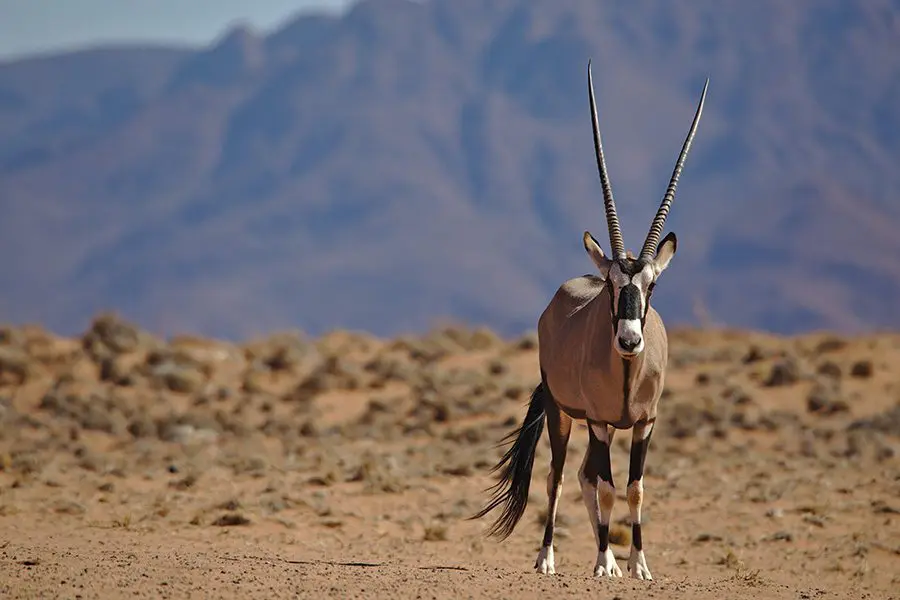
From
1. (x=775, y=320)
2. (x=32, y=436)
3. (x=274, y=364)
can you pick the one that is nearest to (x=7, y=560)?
(x=32, y=436)

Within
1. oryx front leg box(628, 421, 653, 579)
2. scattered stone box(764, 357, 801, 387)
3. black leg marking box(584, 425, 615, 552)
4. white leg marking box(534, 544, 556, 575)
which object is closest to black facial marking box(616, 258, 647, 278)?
oryx front leg box(628, 421, 653, 579)

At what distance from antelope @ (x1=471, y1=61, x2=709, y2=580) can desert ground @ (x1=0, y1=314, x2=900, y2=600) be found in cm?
58

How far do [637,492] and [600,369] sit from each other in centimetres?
93

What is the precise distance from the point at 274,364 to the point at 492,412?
5.49 metres

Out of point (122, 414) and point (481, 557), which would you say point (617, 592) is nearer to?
point (481, 557)

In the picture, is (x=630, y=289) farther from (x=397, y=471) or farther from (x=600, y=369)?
(x=397, y=471)

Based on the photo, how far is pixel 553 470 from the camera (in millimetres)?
9961

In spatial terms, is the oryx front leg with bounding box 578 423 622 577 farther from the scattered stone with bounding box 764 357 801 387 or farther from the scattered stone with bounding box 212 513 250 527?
the scattered stone with bounding box 764 357 801 387

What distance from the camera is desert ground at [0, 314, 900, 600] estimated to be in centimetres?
909

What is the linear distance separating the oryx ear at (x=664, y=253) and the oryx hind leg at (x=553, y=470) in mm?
1524

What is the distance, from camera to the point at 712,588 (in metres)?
8.96

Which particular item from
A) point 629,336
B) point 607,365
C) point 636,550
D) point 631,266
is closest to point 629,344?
point 629,336

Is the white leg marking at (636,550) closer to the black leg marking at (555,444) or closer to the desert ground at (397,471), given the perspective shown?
the desert ground at (397,471)

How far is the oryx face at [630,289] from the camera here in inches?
336
